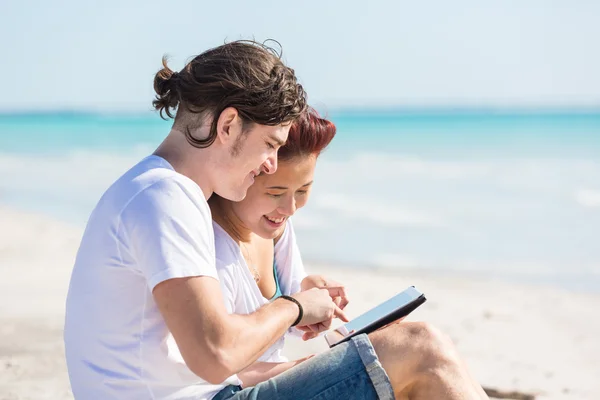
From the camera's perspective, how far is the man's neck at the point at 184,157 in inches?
112

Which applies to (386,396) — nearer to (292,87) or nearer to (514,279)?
(292,87)

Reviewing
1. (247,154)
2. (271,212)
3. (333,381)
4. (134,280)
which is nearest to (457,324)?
(271,212)

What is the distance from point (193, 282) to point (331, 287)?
138cm

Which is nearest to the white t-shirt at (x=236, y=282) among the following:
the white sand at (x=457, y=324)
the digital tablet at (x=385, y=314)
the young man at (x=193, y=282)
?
the young man at (x=193, y=282)

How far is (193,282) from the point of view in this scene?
2.47 metres

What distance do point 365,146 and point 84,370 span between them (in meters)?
27.5

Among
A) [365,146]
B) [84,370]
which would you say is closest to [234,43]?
[84,370]

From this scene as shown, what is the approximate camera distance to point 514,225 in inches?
491

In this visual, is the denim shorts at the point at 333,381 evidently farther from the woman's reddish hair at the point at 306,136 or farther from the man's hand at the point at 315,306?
the woman's reddish hair at the point at 306,136

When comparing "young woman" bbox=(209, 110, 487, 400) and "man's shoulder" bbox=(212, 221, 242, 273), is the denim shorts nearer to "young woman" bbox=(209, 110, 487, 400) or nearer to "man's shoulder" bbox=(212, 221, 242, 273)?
"young woman" bbox=(209, 110, 487, 400)

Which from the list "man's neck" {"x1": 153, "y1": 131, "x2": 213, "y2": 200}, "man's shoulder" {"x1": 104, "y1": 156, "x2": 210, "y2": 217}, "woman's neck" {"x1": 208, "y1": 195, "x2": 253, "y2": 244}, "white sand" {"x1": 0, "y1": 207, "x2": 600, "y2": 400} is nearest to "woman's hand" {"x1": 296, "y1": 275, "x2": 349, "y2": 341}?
"woman's neck" {"x1": 208, "y1": 195, "x2": 253, "y2": 244}

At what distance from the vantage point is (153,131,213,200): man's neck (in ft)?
9.34

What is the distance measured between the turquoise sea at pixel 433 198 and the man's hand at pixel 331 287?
527cm

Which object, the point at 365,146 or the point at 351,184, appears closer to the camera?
the point at 351,184
